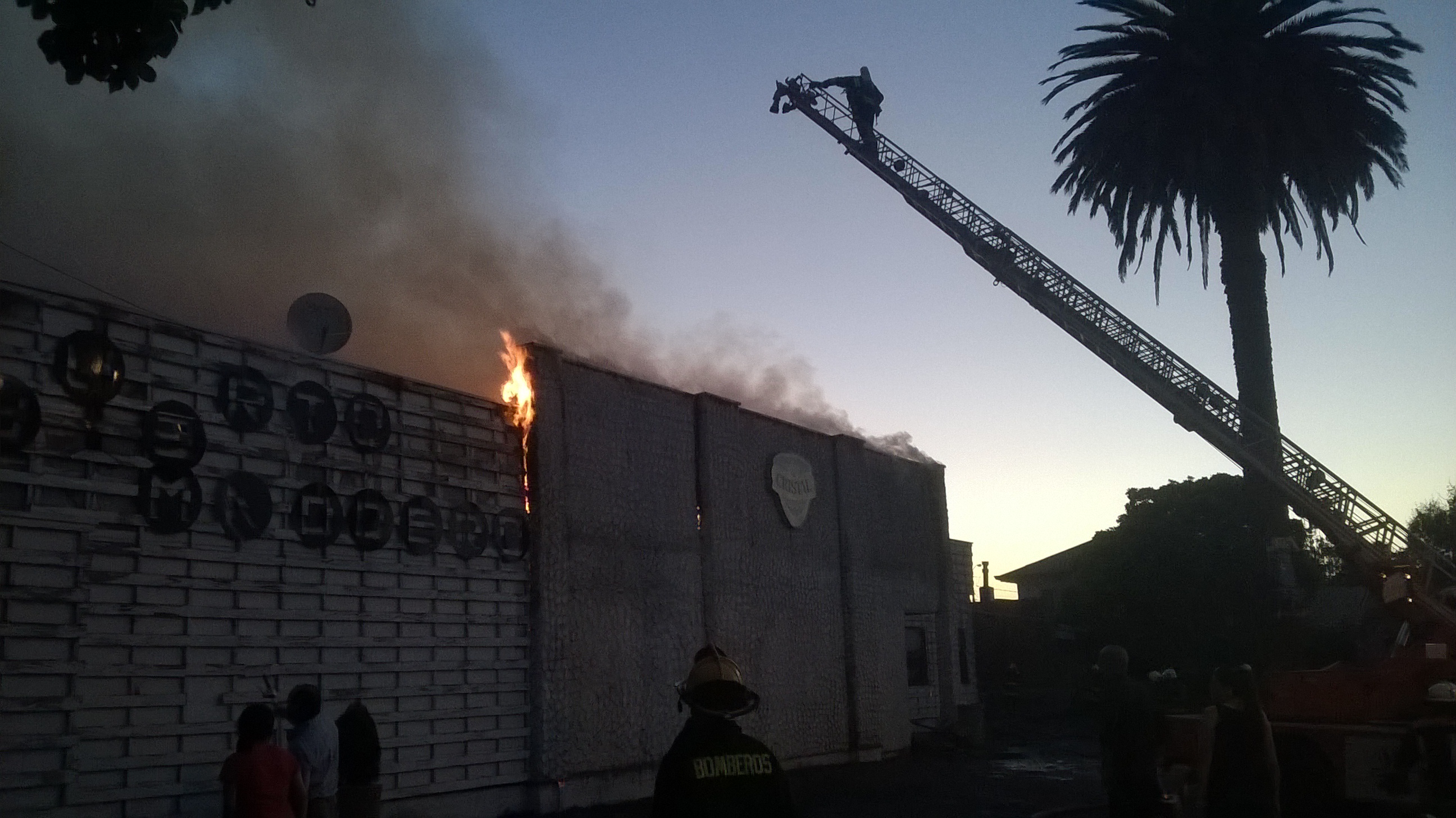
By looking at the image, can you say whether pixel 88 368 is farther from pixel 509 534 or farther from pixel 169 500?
pixel 509 534

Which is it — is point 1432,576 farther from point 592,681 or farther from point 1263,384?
point 592,681

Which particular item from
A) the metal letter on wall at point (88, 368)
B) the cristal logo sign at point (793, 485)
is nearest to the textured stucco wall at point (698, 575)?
the cristal logo sign at point (793, 485)

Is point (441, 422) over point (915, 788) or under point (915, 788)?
over

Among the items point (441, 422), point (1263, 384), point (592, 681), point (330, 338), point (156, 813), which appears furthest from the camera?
point (1263, 384)

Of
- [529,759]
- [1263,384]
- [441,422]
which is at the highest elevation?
[1263,384]

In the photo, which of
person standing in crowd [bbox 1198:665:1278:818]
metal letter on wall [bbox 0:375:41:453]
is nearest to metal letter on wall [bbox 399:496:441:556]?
metal letter on wall [bbox 0:375:41:453]

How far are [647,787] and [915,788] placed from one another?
4.05 m

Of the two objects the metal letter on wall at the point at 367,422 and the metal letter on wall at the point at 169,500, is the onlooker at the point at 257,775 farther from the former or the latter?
the metal letter on wall at the point at 367,422

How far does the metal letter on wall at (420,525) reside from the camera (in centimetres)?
1131

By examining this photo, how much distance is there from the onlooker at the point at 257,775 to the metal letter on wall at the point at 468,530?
5726 mm

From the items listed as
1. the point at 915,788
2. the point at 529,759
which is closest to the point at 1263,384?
the point at 915,788

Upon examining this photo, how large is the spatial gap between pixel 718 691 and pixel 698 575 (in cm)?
1177

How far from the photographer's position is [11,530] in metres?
8.02

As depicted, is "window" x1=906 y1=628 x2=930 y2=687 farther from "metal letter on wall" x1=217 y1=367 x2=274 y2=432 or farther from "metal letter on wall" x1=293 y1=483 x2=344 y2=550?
"metal letter on wall" x1=217 y1=367 x2=274 y2=432
